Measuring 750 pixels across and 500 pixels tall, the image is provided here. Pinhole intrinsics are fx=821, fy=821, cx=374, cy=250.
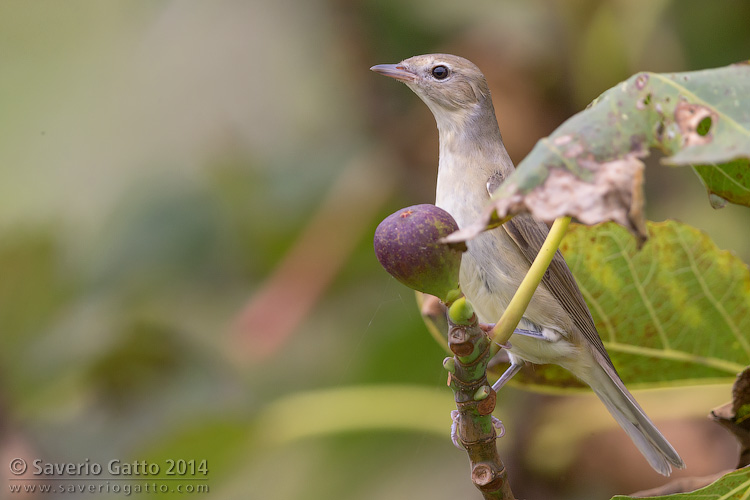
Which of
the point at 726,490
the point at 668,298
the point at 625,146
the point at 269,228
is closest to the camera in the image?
the point at 625,146

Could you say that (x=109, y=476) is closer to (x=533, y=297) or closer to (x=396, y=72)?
(x=533, y=297)

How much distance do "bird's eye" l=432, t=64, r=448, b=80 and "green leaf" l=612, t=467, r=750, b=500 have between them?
1.46 m

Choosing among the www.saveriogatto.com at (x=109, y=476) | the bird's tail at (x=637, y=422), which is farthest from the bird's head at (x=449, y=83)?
the www.saveriogatto.com at (x=109, y=476)

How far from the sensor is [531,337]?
2.25 meters

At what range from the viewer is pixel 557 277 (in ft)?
7.59

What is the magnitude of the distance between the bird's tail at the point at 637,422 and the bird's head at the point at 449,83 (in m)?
0.87

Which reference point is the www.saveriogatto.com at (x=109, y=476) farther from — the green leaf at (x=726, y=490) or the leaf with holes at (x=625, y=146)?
the leaf with holes at (x=625, y=146)

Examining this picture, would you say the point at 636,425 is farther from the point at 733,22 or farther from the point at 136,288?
the point at 136,288

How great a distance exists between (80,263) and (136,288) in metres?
0.22

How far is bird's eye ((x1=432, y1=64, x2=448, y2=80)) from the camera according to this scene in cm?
253

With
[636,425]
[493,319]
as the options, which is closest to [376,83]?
[493,319]

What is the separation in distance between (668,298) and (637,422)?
402 mm

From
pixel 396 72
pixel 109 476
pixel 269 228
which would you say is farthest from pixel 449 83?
pixel 109 476

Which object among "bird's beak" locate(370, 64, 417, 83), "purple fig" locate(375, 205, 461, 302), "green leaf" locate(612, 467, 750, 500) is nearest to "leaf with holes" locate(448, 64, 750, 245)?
"purple fig" locate(375, 205, 461, 302)
